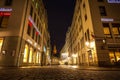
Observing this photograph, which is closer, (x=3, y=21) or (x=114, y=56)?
(x=114, y=56)

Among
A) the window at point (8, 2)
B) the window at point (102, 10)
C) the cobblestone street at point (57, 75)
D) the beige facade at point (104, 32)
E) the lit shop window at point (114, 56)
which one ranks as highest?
the window at point (8, 2)

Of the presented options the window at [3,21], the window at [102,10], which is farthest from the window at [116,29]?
the window at [3,21]

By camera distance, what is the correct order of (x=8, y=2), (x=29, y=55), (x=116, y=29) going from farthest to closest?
(x=29, y=55), (x=8, y=2), (x=116, y=29)

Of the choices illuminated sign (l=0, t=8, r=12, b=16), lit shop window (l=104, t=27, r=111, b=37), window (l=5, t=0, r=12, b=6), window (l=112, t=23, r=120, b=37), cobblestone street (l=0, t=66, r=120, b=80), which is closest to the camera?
cobblestone street (l=0, t=66, r=120, b=80)

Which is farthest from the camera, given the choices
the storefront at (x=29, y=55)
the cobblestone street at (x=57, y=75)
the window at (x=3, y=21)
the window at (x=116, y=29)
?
the storefront at (x=29, y=55)

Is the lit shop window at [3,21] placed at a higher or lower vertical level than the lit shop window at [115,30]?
Answer: higher

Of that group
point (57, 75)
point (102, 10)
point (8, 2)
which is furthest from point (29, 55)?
point (102, 10)

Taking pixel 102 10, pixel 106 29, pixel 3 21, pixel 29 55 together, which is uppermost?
pixel 102 10

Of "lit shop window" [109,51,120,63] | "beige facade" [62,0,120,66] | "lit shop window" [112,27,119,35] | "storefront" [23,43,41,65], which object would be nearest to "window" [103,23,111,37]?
"beige facade" [62,0,120,66]

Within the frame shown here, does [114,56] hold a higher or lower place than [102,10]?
lower

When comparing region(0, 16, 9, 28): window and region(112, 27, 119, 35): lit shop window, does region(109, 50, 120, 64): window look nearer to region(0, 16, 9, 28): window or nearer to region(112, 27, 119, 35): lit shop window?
region(112, 27, 119, 35): lit shop window

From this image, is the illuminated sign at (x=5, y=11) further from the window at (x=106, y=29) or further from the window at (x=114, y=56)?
the window at (x=114, y=56)

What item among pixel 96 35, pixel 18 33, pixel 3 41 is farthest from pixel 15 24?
pixel 96 35

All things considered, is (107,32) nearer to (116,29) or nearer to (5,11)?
(116,29)
